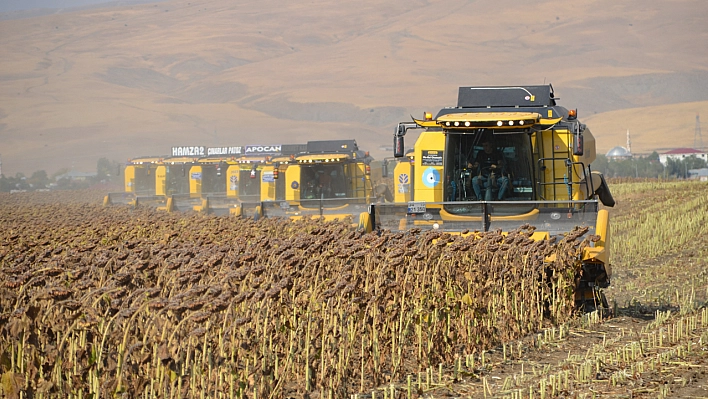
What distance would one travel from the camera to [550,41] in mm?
173500

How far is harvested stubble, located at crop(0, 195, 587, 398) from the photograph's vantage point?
634 cm

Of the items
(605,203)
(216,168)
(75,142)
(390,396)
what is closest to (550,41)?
(75,142)

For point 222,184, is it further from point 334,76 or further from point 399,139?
point 334,76

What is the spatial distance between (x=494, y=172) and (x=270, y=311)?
6735 millimetres

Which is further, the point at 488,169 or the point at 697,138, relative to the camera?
the point at 697,138

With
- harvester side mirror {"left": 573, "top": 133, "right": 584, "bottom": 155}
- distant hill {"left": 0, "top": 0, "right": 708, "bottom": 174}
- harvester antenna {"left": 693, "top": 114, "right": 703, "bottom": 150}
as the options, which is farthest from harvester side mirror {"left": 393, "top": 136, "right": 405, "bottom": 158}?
harvester antenna {"left": 693, "top": 114, "right": 703, "bottom": 150}

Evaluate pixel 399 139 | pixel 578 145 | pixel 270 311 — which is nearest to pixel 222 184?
pixel 399 139

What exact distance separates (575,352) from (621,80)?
160m

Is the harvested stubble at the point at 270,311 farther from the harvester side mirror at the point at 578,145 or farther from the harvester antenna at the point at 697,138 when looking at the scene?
the harvester antenna at the point at 697,138

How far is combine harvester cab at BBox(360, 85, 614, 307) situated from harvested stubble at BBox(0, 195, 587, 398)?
1.55 meters

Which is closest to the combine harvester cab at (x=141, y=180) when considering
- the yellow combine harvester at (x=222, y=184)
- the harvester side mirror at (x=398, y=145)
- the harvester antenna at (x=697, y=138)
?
the yellow combine harvester at (x=222, y=184)

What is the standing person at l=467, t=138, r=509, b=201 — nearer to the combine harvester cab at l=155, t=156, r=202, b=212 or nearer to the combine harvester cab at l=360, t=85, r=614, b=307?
the combine harvester cab at l=360, t=85, r=614, b=307

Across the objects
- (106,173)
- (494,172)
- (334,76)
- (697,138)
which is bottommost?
(494,172)

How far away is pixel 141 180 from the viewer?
38562 millimetres
